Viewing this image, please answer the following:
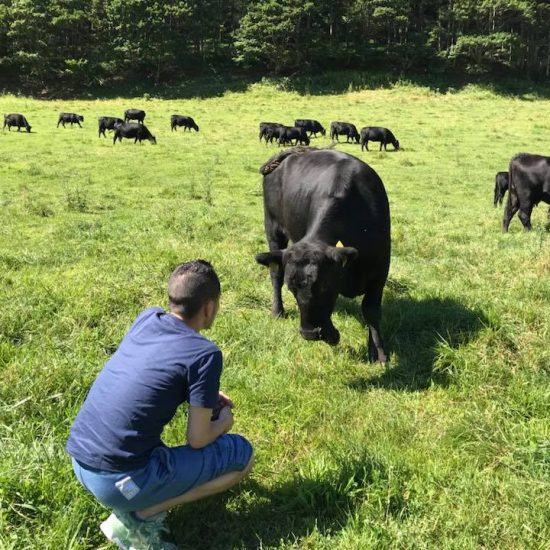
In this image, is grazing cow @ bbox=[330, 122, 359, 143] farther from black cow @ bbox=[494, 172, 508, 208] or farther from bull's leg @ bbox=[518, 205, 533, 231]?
bull's leg @ bbox=[518, 205, 533, 231]

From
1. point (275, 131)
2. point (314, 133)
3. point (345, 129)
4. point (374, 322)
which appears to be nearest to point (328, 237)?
point (374, 322)

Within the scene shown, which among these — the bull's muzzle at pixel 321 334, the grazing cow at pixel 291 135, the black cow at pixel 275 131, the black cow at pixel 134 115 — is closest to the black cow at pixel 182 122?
the black cow at pixel 134 115

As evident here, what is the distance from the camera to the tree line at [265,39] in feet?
162

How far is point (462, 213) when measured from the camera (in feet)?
41.3

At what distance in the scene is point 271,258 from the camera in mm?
4555

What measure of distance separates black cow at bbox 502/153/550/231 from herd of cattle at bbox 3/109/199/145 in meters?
17.1

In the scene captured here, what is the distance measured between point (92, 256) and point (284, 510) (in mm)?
5630

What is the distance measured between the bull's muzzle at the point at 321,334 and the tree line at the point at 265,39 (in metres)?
50.6

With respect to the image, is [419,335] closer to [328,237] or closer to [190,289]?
[328,237]

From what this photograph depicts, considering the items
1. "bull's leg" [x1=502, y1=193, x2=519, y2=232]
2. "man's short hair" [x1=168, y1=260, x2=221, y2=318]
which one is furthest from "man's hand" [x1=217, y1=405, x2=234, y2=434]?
"bull's leg" [x1=502, y1=193, x2=519, y2=232]

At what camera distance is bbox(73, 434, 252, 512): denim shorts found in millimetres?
2621

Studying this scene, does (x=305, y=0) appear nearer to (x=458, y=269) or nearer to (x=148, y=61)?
(x=148, y=61)

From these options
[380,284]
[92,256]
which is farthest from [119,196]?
[380,284]

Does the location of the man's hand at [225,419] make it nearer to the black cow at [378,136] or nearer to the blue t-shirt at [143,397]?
the blue t-shirt at [143,397]
